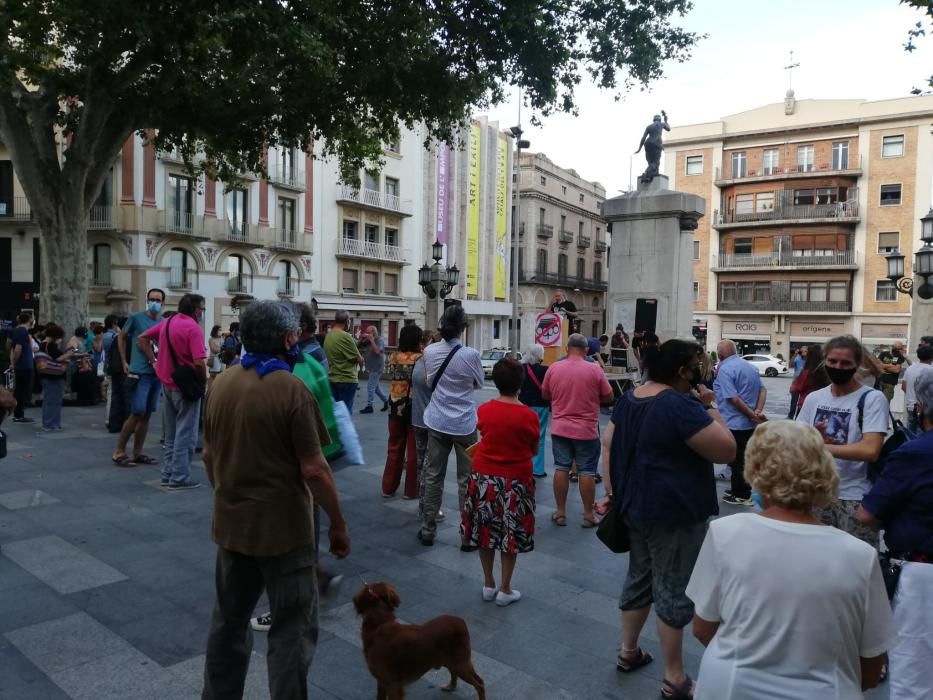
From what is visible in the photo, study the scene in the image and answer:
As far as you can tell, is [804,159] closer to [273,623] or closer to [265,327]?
[265,327]

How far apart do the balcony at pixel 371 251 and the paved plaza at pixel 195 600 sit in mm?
31751

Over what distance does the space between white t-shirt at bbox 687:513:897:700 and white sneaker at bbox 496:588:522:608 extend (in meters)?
2.54

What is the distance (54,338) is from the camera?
1057cm

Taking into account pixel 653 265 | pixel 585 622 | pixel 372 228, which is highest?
pixel 372 228

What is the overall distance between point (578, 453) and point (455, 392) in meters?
1.48

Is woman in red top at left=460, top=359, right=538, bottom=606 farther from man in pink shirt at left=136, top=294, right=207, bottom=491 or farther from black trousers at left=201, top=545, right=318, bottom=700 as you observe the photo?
man in pink shirt at left=136, top=294, right=207, bottom=491

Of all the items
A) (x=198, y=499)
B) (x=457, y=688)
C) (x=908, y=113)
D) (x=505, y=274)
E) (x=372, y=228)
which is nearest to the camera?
(x=457, y=688)

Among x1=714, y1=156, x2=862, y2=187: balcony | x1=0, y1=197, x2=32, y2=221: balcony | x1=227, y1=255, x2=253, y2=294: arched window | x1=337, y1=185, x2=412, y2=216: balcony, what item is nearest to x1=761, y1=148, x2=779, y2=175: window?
x1=714, y1=156, x2=862, y2=187: balcony

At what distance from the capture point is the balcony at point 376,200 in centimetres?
3778

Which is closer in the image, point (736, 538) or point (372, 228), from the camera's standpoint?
point (736, 538)

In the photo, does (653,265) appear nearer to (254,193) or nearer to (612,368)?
(612,368)

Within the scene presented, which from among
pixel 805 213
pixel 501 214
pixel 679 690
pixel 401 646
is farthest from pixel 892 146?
pixel 401 646

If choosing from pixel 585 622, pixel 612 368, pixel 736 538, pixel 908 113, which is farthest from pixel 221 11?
pixel 908 113

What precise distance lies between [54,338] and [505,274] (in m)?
39.5
